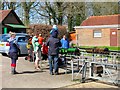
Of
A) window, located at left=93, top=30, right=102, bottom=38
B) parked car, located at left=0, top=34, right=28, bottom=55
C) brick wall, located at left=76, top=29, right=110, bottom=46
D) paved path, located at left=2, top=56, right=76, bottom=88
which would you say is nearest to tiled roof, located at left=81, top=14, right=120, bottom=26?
brick wall, located at left=76, top=29, right=110, bottom=46

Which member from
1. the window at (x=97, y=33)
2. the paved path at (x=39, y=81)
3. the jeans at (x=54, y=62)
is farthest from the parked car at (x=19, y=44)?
the window at (x=97, y=33)

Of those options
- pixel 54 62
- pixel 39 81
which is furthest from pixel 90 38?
pixel 39 81

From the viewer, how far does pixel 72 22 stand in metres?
45.0

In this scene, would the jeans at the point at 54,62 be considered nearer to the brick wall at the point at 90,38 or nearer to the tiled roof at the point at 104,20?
the brick wall at the point at 90,38

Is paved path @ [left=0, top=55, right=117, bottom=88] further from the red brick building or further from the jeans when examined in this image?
the red brick building

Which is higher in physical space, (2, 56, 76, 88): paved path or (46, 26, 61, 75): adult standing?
(46, 26, 61, 75): adult standing

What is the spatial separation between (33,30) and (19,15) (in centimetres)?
1936

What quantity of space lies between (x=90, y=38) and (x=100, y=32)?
1814 mm

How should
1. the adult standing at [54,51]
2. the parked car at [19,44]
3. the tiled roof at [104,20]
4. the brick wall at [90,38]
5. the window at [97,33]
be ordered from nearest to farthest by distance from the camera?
the adult standing at [54,51] → the parked car at [19,44] → the brick wall at [90,38] → the window at [97,33] → the tiled roof at [104,20]

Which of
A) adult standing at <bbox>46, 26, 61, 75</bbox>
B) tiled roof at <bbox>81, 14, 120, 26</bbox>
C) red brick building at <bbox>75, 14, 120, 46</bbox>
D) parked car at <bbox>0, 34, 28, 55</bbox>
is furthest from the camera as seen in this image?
tiled roof at <bbox>81, 14, 120, 26</bbox>

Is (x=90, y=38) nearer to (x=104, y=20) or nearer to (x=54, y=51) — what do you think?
(x=104, y=20)

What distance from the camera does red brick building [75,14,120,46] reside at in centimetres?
3409

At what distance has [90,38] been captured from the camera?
3641 cm

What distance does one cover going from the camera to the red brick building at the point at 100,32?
34.1 m
